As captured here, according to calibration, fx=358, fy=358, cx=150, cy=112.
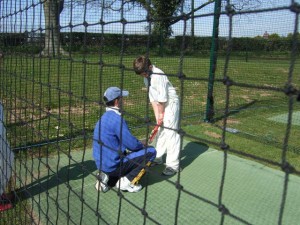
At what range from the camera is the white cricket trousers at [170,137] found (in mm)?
3828

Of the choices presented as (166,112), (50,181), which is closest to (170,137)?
(166,112)

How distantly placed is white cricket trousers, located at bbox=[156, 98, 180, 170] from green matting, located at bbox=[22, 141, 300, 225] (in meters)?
0.20

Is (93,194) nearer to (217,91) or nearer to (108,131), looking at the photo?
(108,131)

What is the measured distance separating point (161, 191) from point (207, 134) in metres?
2.30

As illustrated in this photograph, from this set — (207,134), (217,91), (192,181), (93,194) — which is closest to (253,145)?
(207,134)

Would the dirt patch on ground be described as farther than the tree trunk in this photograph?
Yes

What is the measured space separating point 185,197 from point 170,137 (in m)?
0.80

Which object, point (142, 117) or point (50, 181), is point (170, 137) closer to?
point (50, 181)

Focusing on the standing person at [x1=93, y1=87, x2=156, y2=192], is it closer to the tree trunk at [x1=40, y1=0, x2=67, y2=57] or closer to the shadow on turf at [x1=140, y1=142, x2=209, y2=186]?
the shadow on turf at [x1=140, y1=142, x2=209, y2=186]

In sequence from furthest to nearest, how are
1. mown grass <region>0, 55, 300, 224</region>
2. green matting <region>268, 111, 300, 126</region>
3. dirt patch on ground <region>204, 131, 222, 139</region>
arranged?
green matting <region>268, 111, 300, 126</region>, dirt patch on ground <region>204, 131, 222, 139</region>, mown grass <region>0, 55, 300, 224</region>

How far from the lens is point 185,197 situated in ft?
11.0

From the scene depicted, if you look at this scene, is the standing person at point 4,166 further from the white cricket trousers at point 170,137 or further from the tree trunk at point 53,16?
the white cricket trousers at point 170,137

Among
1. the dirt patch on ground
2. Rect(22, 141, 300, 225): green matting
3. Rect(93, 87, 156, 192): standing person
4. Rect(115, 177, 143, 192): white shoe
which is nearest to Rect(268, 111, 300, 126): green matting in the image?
the dirt patch on ground

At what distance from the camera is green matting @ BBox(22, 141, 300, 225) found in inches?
118
